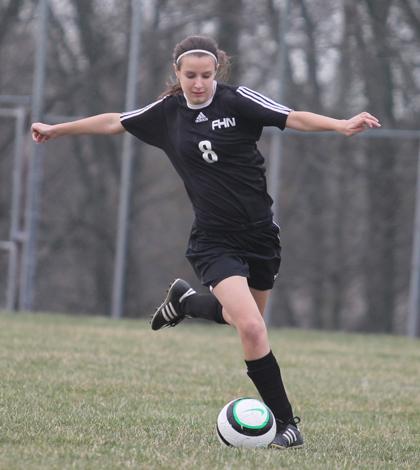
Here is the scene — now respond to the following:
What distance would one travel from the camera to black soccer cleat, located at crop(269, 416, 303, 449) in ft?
16.5

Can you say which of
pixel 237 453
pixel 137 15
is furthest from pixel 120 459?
pixel 137 15

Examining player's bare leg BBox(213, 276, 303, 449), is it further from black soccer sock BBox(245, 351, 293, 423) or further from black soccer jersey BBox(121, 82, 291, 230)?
black soccer jersey BBox(121, 82, 291, 230)

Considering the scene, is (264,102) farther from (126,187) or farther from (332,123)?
(126,187)

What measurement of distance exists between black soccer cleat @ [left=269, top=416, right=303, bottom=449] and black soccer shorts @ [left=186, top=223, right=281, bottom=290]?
717 mm

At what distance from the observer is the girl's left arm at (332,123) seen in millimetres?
4836

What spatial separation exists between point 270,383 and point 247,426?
317mm

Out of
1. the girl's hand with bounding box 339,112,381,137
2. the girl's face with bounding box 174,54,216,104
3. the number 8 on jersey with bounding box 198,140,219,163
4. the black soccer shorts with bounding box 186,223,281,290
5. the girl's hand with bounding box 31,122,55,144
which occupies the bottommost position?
the black soccer shorts with bounding box 186,223,281,290

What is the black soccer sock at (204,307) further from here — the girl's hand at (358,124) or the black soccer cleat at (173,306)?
the girl's hand at (358,124)

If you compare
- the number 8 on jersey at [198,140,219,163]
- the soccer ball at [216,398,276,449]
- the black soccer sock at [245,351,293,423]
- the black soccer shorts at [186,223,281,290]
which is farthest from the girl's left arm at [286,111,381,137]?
the soccer ball at [216,398,276,449]

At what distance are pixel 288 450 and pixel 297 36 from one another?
9.49 metres

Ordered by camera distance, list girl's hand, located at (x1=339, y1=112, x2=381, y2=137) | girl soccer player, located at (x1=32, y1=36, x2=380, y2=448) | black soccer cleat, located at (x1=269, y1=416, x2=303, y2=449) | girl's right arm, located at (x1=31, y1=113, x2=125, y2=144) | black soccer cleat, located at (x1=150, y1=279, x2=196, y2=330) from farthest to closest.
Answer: black soccer cleat, located at (x1=150, y1=279, x2=196, y2=330) < girl's right arm, located at (x1=31, y1=113, x2=125, y2=144) < girl soccer player, located at (x1=32, y1=36, x2=380, y2=448) < black soccer cleat, located at (x1=269, y1=416, x2=303, y2=449) < girl's hand, located at (x1=339, y1=112, x2=381, y2=137)

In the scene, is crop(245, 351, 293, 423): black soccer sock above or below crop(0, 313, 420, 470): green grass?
above

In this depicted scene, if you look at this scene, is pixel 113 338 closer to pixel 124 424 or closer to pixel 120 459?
pixel 124 424

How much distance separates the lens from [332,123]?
495cm
